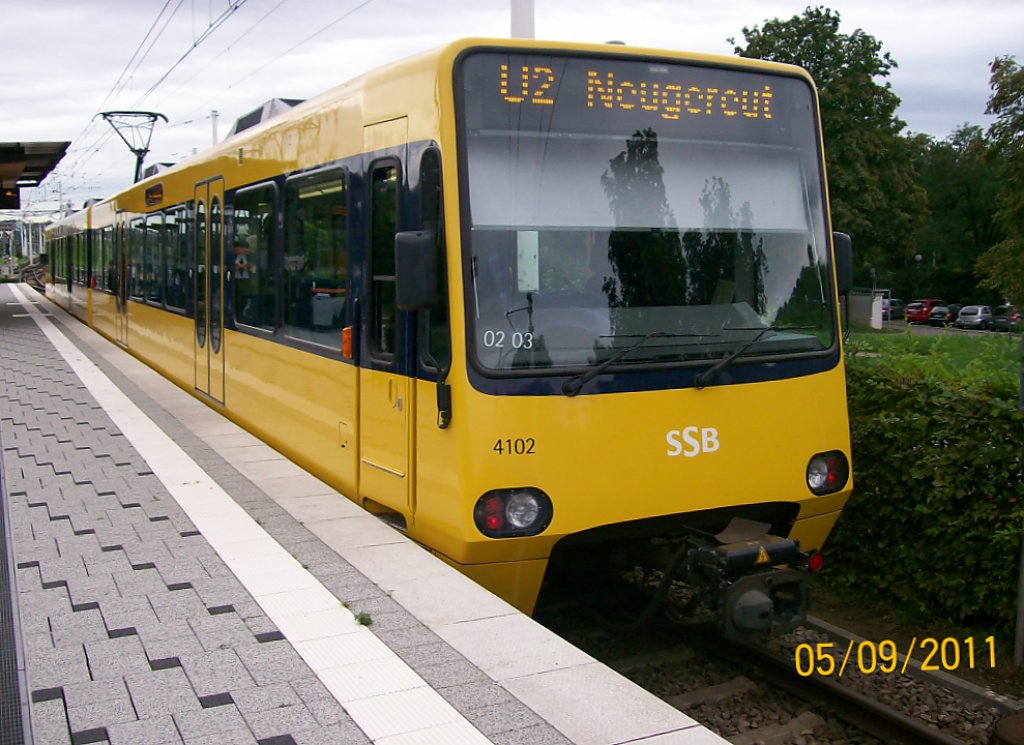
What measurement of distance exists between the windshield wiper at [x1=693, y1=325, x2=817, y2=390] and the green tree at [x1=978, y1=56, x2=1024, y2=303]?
28.0m

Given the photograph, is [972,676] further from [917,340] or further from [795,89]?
[795,89]

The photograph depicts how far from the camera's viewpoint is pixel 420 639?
4.54m

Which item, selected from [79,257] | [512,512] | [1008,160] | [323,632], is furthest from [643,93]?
[1008,160]

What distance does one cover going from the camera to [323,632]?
4617 mm

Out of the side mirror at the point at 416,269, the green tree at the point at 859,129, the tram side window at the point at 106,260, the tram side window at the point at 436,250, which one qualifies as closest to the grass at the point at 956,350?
the tram side window at the point at 436,250

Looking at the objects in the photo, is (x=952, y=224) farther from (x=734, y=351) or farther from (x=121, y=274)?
(x=734, y=351)

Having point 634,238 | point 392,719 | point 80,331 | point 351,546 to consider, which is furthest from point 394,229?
point 80,331

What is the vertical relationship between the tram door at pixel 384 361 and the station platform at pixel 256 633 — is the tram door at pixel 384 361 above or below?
above

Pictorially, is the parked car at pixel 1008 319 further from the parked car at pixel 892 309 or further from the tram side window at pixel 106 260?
the parked car at pixel 892 309

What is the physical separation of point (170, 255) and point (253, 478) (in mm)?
6550

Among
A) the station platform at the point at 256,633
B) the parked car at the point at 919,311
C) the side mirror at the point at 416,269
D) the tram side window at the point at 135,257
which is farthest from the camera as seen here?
the parked car at the point at 919,311

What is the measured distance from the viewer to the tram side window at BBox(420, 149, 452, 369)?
16.7 ft

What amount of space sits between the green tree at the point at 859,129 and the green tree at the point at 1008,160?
9.00 meters
